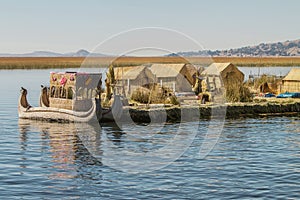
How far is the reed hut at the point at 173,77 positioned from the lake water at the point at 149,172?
41.0ft

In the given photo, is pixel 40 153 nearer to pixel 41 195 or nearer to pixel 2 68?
pixel 41 195

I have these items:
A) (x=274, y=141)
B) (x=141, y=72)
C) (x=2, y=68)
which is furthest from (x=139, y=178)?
(x=2, y=68)

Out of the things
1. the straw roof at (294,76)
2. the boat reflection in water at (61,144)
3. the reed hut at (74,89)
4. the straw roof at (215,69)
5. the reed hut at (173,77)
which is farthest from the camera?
the straw roof at (215,69)

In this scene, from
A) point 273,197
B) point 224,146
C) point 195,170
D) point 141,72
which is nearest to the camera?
point 273,197

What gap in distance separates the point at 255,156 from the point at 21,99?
17485 mm

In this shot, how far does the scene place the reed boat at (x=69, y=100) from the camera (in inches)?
1287

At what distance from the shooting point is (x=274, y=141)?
2652 centimetres

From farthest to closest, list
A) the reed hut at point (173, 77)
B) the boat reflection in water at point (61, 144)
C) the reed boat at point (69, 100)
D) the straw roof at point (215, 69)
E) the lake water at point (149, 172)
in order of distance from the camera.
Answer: the straw roof at point (215, 69)
the reed hut at point (173, 77)
the reed boat at point (69, 100)
the boat reflection in water at point (61, 144)
the lake water at point (149, 172)

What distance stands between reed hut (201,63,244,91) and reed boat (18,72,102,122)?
471 inches

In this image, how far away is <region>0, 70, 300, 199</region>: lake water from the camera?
17.1 metres

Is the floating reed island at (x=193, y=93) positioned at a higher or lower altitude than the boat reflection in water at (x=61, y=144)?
higher

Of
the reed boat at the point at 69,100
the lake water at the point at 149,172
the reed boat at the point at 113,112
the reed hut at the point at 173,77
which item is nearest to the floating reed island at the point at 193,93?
the reed hut at the point at 173,77

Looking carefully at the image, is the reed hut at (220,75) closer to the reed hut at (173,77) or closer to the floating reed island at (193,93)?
the floating reed island at (193,93)

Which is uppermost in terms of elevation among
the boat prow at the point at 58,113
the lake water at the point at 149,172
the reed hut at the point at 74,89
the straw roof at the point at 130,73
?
the straw roof at the point at 130,73
